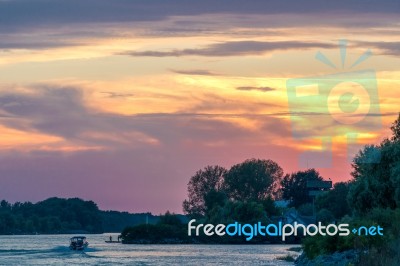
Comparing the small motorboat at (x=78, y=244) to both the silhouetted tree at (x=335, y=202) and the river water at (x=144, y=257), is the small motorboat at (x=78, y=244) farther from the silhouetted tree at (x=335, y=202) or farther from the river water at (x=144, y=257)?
the silhouetted tree at (x=335, y=202)

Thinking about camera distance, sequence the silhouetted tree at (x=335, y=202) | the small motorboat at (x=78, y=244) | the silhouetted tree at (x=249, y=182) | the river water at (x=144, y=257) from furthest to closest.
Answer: the silhouetted tree at (x=249, y=182) → the silhouetted tree at (x=335, y=202) → the small motorboat at (x=78, y=244) → the river water at (x=144, y=257)

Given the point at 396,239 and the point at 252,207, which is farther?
the point at 252,207

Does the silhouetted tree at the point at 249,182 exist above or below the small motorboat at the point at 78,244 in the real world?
above

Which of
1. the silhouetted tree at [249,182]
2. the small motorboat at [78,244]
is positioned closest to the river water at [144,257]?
the small motorboat at [78,244]

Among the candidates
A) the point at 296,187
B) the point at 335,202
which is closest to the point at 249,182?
the point at 296,187

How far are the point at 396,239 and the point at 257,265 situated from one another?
107ft

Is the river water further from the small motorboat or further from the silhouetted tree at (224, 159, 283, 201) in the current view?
the silhouetted tree at (224, 159, 283, 201)

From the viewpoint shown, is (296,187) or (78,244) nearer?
(78,244)

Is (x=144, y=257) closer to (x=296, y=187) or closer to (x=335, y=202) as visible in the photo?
(x=335, y=202)

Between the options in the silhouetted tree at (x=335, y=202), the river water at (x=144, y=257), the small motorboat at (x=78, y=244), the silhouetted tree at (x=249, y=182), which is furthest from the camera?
the silhouetted tree at (x=249, y=182)

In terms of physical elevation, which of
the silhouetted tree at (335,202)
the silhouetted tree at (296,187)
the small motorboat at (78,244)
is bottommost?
the small motorboat at (78,244)

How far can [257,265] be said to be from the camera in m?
75.4

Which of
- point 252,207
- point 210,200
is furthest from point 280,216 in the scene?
point 210,200

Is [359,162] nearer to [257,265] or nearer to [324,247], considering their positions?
[324,247]
